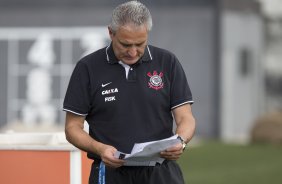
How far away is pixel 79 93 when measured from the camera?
5969mm

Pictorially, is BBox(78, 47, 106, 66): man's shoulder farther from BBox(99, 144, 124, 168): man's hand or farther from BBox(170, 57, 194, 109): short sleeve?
BBox(99, 144, 124, 168): man's hand

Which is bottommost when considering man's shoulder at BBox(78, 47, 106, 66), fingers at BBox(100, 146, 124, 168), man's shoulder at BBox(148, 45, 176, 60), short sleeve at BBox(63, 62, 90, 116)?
fingers at BBox(100, 146, 124, 168)

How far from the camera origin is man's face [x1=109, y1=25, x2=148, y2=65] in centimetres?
574

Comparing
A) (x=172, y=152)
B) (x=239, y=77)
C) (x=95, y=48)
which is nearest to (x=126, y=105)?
(x=172, y=152)

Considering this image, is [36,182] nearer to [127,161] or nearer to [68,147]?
[68,147]

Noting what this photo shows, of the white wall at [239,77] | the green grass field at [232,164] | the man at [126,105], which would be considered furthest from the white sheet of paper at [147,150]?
the white wall at [239,77]

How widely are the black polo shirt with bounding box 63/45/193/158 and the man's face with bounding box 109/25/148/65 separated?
0.37 feet

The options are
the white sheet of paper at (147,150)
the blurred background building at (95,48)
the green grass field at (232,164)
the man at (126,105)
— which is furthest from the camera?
the blurred background building at (95,48)

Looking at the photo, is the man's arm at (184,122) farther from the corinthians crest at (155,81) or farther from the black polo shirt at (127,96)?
the corinthians crest at (155,81)

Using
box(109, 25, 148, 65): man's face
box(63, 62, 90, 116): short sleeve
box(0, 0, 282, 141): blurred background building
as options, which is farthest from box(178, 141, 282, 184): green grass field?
box(109, 25, 148, 65): man's face

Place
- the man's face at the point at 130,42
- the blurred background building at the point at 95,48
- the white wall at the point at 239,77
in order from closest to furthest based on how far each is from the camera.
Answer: the man's face at the point at 130,42 → the blurred background building at the point at 95,48 → the white wall at the point at 239,77

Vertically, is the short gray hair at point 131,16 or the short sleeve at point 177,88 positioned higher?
the short gray hair at point 131,16

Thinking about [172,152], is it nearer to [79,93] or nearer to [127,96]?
[127,96]

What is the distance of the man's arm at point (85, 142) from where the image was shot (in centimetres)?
572
